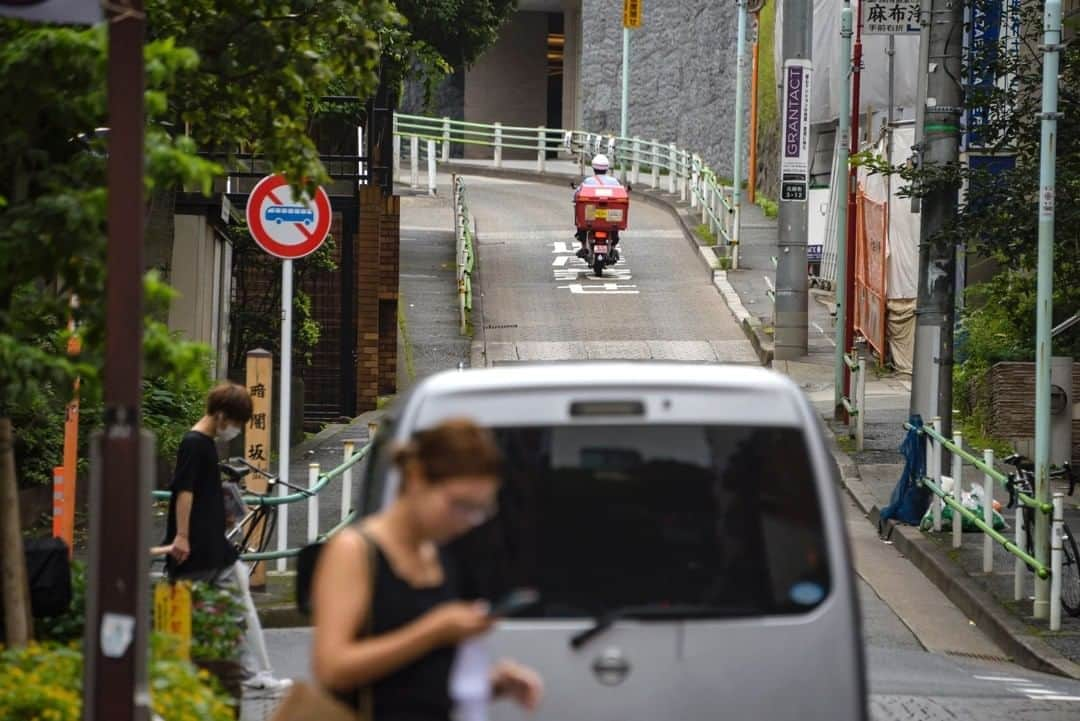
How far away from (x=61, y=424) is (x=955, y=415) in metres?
11.6

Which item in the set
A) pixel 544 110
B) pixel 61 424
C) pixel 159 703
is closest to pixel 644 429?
pixel 159 703

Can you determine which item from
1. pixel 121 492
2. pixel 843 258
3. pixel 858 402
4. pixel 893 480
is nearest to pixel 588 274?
pixel 843 258

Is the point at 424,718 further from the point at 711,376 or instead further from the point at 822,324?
the point at 822,324

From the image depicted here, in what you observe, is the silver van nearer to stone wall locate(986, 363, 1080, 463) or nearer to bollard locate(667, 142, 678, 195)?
stone wall locate(986, 363, 1080, 463)

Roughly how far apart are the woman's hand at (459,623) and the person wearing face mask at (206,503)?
4.98 metres

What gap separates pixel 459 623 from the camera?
4.07m

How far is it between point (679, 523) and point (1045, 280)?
7979 millimetres

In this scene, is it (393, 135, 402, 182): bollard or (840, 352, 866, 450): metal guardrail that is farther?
(393, 135, 402, 182): bollard

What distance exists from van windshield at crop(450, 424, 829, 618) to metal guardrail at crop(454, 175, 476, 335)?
69.5 ft

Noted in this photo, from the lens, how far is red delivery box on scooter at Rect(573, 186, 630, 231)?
96.7 feet

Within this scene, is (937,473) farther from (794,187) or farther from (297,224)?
(794,187)

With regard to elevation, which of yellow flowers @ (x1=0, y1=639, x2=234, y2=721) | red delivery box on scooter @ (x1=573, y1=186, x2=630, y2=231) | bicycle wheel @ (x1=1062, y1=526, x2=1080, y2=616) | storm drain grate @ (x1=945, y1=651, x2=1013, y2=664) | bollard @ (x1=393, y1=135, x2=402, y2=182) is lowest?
storm drain grate @ (x1=945, y1=651, x2=1013, y2=664)

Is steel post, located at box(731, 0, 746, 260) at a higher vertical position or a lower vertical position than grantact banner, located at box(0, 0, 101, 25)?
higher

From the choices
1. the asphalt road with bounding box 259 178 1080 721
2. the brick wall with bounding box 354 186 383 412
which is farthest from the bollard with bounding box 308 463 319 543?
the brick wall with bounding box 354 186 383 412
